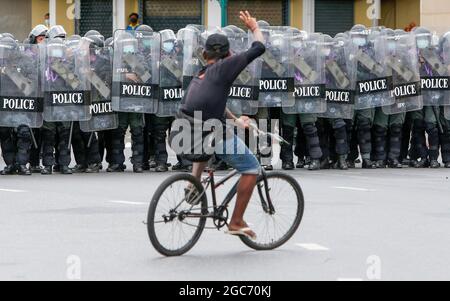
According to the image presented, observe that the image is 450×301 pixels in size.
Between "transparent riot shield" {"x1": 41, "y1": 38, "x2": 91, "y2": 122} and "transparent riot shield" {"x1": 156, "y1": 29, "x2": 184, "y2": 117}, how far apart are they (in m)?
1.03

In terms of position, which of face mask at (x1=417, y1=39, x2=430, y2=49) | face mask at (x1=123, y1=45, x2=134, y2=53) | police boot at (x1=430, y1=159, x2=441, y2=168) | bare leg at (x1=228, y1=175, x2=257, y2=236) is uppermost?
face mask at (x1=417, y1=39, x2=430, y2=49)

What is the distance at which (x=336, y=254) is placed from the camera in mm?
10727

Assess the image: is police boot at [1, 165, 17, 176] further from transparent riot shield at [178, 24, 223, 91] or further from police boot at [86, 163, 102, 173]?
transparent riot shield at [178, 24, 223, 91]

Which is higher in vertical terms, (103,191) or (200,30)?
(200,30)

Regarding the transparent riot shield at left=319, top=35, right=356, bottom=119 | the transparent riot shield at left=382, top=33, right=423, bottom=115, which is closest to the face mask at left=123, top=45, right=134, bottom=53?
the transparent riot shield at left=319, top=35, right=356, bottom=119

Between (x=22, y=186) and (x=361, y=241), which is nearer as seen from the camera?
(x=361, y=241)

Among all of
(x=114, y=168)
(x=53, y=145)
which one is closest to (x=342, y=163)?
(x=114, y=168)

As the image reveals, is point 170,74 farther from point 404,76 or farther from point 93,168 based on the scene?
point 404,76

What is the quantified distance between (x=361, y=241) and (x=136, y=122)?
832 cm

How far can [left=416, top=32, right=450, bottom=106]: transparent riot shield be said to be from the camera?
20.2m

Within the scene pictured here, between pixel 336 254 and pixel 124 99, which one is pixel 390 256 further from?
pixel 124 99
